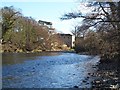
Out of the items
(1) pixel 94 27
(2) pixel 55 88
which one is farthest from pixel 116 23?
(2) pixel 55 88

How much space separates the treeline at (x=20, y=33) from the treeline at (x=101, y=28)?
25682mm

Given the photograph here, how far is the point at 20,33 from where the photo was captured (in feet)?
157

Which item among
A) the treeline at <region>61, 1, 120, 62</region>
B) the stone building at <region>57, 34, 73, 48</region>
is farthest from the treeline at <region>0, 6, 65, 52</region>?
the treeline at <region>61, 1, 120, 62</region>

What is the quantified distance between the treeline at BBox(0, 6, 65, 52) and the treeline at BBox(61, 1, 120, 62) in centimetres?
2568

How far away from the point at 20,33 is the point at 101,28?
109 feet

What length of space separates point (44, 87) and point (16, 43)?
37.1m

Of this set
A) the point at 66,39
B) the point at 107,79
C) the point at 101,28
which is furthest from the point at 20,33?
the point at 107,79

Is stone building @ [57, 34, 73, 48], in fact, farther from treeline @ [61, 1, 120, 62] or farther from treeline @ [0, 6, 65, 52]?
treeline @ [61, 1, 120, 62]

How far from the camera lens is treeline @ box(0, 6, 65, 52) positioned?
44812 millimetres

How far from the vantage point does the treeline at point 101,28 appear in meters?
14.2

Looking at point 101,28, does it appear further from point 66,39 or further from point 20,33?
point 66,39

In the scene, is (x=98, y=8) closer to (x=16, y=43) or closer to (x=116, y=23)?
(x=116, y=23)

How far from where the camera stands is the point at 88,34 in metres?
17.2

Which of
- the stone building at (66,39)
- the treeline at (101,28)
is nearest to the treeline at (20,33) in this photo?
the stone building at (66,39)
